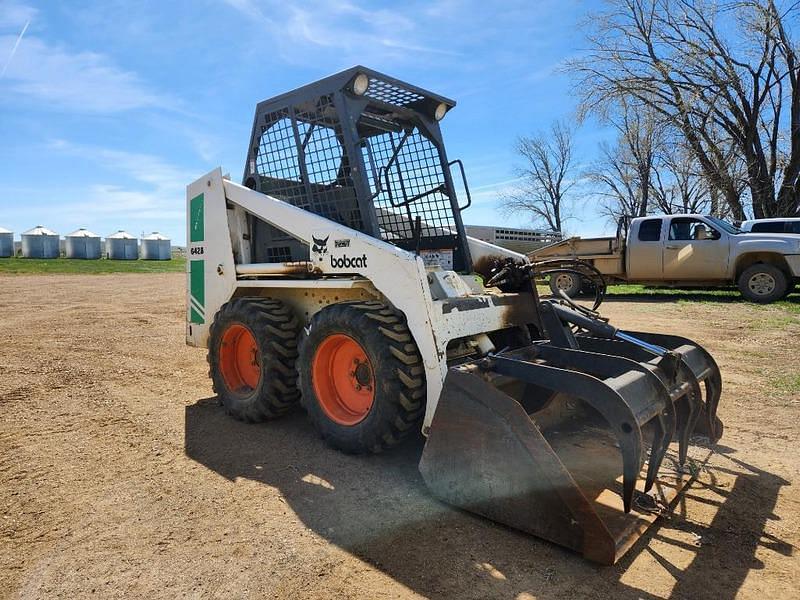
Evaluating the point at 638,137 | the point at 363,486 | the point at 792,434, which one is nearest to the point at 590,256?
the point at 792,434

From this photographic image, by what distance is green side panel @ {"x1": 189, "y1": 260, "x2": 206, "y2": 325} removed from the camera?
17.9 feet

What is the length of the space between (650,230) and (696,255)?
120cm

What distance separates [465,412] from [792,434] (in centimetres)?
310

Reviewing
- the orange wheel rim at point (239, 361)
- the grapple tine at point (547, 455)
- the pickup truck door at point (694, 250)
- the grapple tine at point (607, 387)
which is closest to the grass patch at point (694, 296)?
the pickup truck door at point (694, 250)

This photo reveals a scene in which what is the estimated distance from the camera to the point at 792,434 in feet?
14.5

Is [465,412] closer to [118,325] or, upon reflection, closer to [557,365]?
[557,365]

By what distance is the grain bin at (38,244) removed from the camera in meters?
41.2

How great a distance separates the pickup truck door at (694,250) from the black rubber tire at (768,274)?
1.38 ft

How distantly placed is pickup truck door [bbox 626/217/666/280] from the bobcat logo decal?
447 inches

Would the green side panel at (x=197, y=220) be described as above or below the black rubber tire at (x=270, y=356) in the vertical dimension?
above

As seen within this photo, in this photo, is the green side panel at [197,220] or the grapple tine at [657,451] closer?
the grapple tine at [657,451]

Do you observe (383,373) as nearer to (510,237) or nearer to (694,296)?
(694,296)

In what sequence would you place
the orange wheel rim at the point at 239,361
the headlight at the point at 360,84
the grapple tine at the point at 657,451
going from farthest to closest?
the orange wheel rim at the point at 239,361 < the headlight at the point at 360,84 < the grapple tine at the point at 657,451

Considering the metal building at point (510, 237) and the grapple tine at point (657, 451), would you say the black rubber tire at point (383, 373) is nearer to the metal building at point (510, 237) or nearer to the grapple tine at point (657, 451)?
the grapple tine at point (657, 451)
